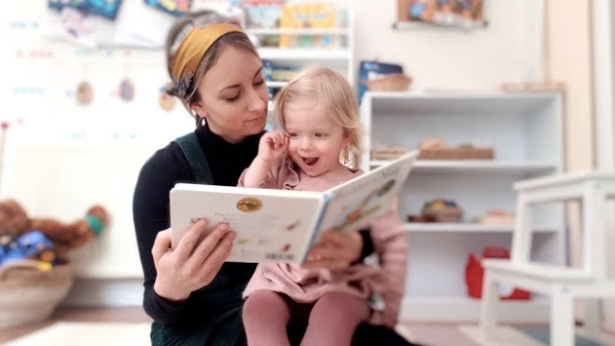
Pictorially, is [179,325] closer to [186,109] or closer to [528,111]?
[186,109]

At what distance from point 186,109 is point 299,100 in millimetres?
82

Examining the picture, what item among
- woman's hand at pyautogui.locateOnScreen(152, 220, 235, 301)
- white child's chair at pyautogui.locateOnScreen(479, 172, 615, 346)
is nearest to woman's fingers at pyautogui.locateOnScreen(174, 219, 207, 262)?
woman's hand at pyautogui.locateOnScreen(152, 220, 235, 301)

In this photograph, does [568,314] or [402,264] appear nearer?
[402,264]

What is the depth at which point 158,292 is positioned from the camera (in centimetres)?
37

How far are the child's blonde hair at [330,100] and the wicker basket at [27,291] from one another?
0.66 m

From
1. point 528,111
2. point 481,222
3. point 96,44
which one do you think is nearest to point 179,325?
point 96,44

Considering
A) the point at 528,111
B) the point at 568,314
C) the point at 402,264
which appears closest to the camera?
the point at 402,264

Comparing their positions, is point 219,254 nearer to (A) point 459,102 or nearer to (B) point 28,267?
(B) point 28,267

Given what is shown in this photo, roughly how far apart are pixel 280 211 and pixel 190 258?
3.1 inches

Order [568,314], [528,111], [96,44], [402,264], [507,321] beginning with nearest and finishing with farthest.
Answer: [402,264] → [96,44] → [568,314] → [507,321] → [528,111]

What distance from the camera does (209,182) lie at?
0.35m

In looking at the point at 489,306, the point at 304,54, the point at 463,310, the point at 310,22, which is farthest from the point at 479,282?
the point at 304,54

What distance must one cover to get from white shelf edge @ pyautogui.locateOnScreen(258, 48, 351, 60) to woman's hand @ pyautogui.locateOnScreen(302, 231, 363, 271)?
0.14 meters

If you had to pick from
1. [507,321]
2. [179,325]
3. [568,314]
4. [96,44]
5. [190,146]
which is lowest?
[507,321]
